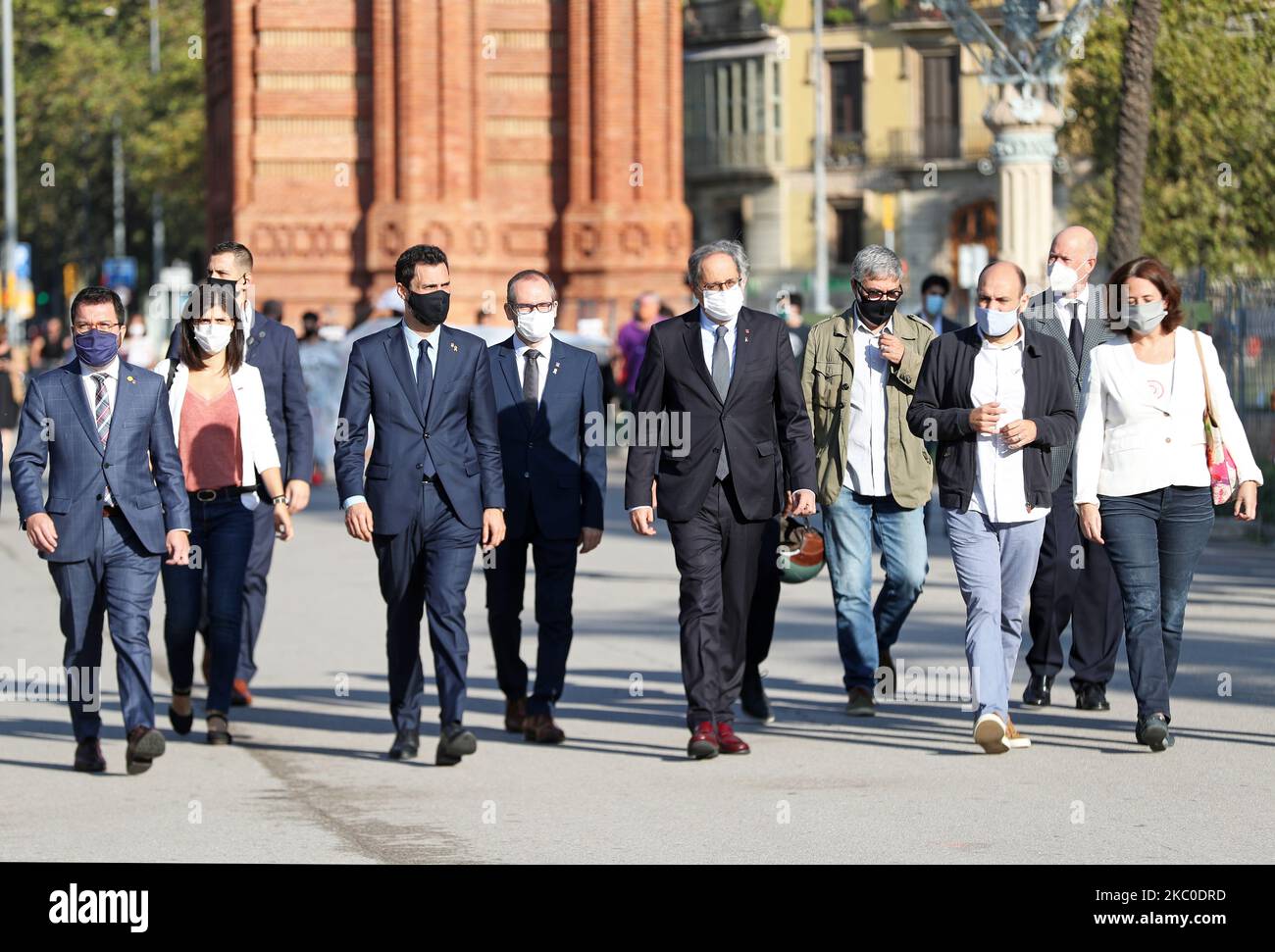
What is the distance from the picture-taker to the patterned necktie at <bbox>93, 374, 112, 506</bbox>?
10.1 meters

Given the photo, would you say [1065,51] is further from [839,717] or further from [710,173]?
[710,173]

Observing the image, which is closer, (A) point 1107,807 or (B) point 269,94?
(A) point 1107,807

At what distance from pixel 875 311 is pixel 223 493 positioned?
295 cm

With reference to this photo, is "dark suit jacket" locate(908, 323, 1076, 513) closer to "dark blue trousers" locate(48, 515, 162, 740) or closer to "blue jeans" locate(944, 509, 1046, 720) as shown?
"blue jeans" locate(944, 509, 1046, 720)

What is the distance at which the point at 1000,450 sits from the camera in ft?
33.7

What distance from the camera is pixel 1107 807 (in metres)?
8.90

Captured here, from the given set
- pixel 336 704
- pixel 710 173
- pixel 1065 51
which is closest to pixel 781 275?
pixel 710 173

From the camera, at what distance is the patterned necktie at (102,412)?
1012cm

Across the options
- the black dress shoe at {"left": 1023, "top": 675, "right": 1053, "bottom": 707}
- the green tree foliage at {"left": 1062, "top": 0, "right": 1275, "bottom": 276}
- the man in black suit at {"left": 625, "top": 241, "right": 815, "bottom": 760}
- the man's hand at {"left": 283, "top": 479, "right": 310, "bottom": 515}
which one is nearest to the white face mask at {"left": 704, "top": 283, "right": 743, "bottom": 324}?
the man in black suit at {"left": 625, "top": 241, "right": 815, "bottom": 760}

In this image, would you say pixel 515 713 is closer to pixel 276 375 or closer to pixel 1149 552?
pixel 276 375

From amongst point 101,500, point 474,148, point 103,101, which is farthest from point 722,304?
point 103,101

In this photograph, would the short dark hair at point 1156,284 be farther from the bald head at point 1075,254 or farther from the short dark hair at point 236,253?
the short dark hair at point 236,253

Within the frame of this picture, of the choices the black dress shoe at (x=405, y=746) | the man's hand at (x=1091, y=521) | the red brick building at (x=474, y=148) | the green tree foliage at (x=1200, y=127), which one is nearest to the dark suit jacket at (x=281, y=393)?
the black dress shoe at (x=405, y=746)

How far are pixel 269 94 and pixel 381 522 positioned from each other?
27.0m
